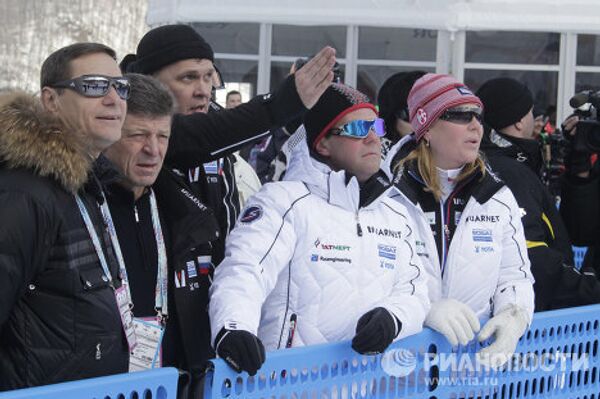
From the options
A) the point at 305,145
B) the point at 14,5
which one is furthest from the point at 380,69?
the point at 305,145

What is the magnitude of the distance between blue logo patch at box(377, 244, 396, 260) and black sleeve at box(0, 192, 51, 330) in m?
1.07

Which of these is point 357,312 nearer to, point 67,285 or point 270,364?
point 270,364

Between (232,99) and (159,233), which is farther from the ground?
(232,99)

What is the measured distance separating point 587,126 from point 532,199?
600 mm

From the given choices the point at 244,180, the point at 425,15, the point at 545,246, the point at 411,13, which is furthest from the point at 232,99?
the point at 545,246

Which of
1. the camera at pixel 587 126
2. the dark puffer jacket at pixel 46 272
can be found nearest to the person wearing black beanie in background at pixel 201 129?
the dark puffer jacket at pixel 46 272

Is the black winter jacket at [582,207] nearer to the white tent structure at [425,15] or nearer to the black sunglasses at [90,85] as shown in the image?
the black sunglasses at [90,85]

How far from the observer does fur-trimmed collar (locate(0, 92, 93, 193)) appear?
205cm

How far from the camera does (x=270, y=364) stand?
2.15 meters

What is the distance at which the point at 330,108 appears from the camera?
2.93m

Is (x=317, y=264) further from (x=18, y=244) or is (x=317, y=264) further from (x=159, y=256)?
(x=18, y=244)

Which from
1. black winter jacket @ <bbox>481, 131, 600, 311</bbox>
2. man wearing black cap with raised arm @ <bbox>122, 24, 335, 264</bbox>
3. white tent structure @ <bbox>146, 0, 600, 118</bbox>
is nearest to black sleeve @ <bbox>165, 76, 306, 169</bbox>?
man wearing black cap with raised arm @ <bbox>122, 24, 335, 264</bbox>

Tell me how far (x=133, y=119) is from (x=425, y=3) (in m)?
7.28

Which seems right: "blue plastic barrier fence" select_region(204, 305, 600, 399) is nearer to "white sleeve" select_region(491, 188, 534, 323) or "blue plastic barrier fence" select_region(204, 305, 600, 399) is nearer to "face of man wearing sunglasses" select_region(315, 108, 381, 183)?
"white sleeve" select_region(491, 188, 534, 323)
